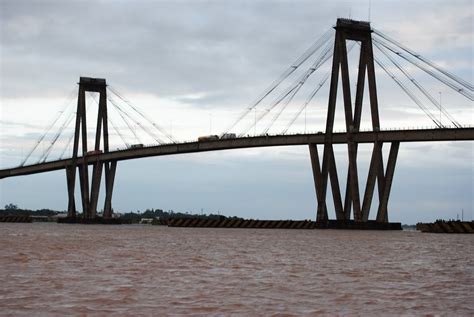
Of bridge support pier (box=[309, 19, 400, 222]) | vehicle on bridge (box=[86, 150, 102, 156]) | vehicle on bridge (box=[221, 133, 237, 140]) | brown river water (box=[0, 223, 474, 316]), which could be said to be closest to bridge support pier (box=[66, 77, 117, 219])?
vehicle on bridge (box=[86, 150, 102, 156])

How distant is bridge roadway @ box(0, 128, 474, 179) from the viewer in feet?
251

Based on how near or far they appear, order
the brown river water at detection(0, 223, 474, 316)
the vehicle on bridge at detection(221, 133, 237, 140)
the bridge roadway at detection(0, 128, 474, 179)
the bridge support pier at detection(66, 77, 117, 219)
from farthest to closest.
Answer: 1. the bridge support pier at detection(66, 77, 117, 219)
2. the vehicle on bridge at detection(221, 133, 237, 140)
3. the bridge roadway at detection(0, 128, 474, 179)
4. the brown river water at detection(0, 223, 474, 316)

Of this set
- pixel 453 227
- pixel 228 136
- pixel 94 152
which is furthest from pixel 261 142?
pixel 94 152

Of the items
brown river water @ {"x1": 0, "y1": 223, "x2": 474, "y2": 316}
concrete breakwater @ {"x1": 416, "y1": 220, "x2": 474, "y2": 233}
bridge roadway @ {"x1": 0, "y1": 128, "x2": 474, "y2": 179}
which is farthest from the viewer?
concrete breakwater @ {"x1": 416, "y1": 220, "x2": 474, "y2": 233}

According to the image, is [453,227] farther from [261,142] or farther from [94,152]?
[94,152]

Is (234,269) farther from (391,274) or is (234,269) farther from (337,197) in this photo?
(337,197)

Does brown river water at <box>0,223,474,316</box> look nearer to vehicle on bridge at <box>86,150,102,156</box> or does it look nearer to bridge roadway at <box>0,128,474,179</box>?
bridge roadway at <box>0,128,474,179</box>

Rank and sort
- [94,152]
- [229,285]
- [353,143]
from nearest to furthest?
[229,285] < [353,143] < [94,152]

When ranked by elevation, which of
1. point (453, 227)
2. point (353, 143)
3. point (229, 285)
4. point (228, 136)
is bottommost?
point (229, 285)

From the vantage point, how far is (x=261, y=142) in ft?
307

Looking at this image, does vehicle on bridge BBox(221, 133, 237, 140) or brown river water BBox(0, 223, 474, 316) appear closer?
brown river water BBox(0, 223, 474, 316)

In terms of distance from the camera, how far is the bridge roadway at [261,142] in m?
76.6

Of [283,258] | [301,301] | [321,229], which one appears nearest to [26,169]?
[321,229]

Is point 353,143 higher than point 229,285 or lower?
higher
